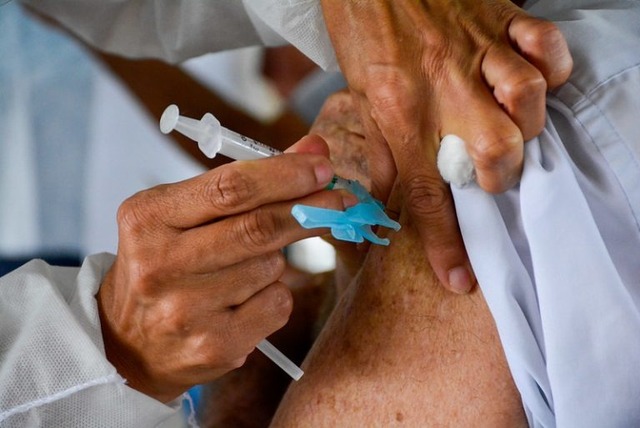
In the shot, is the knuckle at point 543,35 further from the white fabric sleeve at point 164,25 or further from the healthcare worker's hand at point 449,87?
the white fabric sleeve at point 164,25

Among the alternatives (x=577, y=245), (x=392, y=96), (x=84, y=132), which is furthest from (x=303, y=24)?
(x=84, y=132)

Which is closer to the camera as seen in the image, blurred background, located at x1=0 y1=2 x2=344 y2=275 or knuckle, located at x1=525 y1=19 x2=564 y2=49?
knuckle, located at x1=525 y1=19 x2=564 y2=49

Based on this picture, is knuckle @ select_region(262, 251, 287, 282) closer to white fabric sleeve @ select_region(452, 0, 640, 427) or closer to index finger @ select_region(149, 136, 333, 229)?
index finger @ select_region(149, 136, 333, 229)

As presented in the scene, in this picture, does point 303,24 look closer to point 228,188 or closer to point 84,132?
point 228,188

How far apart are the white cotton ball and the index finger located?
0.12 meters

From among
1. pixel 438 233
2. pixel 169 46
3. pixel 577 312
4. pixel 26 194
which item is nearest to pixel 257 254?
pixel 438 233

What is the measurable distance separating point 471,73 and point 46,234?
1182 millimetres

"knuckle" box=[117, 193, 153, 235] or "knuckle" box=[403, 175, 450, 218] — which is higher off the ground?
"knuckle" box=[117, 193, 153, 235]

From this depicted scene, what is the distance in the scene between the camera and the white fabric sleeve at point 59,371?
789mm

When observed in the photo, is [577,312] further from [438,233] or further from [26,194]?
[26,194]

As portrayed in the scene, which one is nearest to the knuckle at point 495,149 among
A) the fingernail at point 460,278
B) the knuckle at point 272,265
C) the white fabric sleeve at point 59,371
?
the fingernail at point 460,278

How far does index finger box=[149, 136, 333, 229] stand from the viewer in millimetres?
676

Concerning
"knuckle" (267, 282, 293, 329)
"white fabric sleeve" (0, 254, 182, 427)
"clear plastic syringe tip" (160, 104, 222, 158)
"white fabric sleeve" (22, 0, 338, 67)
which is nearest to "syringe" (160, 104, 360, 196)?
"clear plastic syringe tip" (160, 104, 222, 158)

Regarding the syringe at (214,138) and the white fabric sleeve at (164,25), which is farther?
the white fabric sleeve at (164,25)
